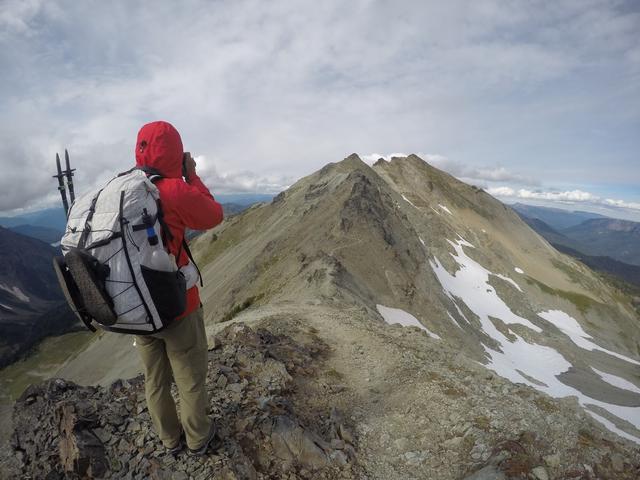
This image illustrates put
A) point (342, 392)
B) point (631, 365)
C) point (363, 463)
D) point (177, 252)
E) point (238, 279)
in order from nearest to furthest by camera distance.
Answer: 1. point (177, 252)
2. point (363, 463)
3. point (342, 392)
4. point (238, 279)
5. point (631, 365)

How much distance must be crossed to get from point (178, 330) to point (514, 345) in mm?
53688

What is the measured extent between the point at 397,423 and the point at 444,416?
1.08 metres

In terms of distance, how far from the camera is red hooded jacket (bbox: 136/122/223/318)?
511 centimetres

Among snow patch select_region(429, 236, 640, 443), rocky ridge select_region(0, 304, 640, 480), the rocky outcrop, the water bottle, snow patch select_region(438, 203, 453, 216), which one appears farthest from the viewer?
snow patch select_region(438, 203, 453, 216)

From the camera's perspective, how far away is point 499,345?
46.2 metres

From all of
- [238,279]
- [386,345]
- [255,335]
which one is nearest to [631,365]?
[238,279]

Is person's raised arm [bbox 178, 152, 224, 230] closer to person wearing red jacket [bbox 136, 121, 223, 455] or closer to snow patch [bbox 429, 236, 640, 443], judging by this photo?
person wearing red jacket [bbox 136, 121, 223, 455]

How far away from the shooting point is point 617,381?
166 ft

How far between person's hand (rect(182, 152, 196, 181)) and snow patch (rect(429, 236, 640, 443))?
1237 inches

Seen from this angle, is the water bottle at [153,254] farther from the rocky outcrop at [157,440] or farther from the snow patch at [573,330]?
the snow patch at [573,330]

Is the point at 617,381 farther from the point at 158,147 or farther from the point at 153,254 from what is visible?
the point at 158,147

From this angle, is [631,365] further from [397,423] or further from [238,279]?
[397,423]

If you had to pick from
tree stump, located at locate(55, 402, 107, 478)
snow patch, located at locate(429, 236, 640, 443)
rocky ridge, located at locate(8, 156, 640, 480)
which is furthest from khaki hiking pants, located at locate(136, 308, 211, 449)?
snow patch, located at locate(429, 236, 640, 443)

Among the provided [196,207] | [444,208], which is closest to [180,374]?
[196,207]
